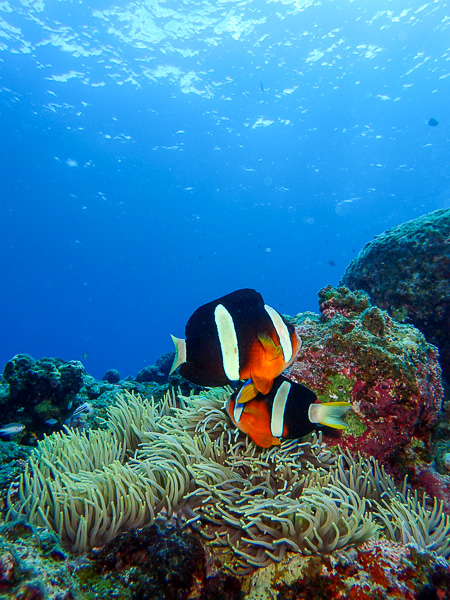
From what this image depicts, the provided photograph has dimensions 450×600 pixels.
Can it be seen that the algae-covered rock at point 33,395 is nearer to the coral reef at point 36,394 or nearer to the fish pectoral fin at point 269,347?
the coral reef at point 36,394

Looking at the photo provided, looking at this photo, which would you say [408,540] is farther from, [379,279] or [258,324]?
[379,279]

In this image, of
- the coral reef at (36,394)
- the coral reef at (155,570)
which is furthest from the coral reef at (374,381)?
the coral reef at (36,394)

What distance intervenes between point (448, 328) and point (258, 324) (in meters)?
5.59

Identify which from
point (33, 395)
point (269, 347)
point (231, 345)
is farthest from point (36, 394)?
point (269, 347)

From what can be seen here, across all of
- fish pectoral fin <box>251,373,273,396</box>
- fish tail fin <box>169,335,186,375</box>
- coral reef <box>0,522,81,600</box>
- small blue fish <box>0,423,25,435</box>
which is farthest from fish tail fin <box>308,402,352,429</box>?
small blue fish <box>0,423,25,435</box>

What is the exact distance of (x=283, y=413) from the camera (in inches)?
84.6

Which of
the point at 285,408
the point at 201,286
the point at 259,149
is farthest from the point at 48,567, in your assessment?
the point at 201,286

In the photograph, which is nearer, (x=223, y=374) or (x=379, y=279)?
(x=223, y=374)

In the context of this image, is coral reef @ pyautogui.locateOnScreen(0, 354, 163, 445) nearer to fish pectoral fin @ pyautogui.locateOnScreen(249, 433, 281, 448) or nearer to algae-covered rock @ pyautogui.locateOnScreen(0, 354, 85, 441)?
algae-covered rock @ pyautogui.locateOnScreen(0, 354, 85, 441)

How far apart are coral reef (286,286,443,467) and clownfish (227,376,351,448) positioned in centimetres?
79

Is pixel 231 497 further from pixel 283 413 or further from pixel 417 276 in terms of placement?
pixel 417 276

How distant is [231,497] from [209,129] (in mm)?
43598

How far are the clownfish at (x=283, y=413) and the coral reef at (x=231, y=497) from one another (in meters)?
0.34

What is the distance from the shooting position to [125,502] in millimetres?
2264
